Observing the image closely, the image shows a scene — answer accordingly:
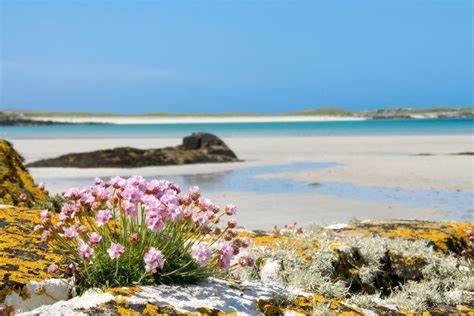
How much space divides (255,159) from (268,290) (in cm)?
2900

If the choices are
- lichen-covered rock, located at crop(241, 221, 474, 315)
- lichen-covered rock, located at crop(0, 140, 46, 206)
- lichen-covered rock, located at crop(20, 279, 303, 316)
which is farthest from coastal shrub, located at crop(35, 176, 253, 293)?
lichen-covered rock, located at crop(0, 140, 46, 206)

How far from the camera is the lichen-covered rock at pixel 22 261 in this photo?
13.0 ft

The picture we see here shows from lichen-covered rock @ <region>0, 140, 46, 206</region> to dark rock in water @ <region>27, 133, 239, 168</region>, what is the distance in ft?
60.4

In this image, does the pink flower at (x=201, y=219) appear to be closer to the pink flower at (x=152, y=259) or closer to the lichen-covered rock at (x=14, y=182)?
the pink flower at (x=152, y=259)

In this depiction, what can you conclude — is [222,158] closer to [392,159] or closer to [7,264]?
[392,159]

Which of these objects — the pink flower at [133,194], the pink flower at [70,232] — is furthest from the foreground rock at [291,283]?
the pink flower at [133,194]

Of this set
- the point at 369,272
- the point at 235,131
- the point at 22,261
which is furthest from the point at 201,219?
the point at 235,131

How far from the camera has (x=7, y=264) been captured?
4223 millimetres

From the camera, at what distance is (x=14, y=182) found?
28.4 feet

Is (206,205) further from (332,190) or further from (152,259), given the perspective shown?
(332,190)

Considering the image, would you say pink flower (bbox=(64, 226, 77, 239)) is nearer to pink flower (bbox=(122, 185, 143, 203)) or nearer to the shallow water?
Answer: pink flower (bbox=(122, 185, 143, 203))

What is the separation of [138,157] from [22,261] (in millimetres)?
24833

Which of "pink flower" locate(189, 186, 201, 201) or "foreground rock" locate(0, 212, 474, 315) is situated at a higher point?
"pink flower" locate(189, 186, 201, 201)

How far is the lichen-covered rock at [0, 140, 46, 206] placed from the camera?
8047 millimetres
